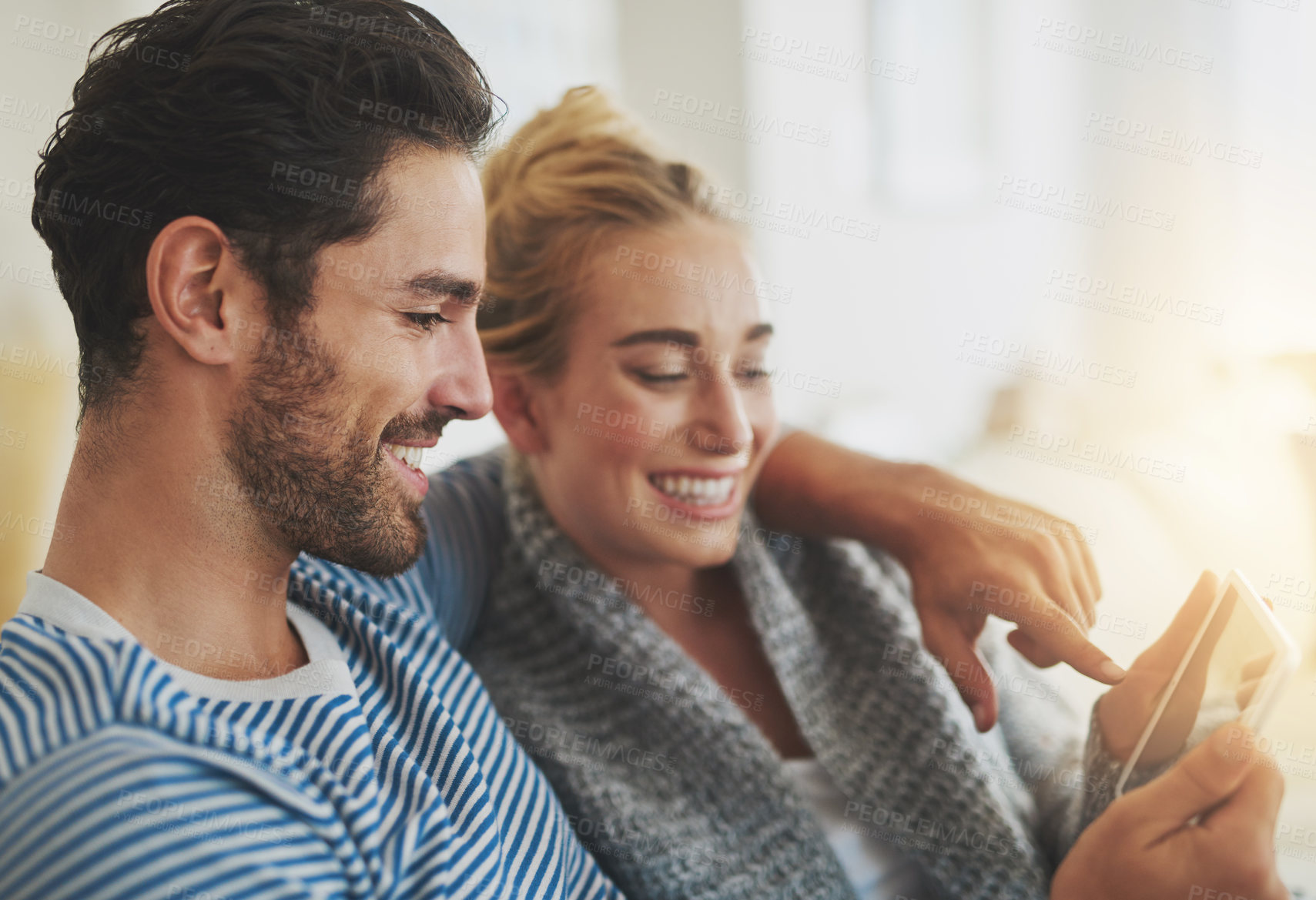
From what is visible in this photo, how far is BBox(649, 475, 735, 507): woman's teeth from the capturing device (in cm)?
97

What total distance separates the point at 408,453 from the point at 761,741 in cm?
46

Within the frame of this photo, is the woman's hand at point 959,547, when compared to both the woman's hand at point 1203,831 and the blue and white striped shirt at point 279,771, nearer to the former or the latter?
the woman's hand at point 1203,831

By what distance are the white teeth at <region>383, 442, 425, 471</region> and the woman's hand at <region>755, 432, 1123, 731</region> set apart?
0.44m

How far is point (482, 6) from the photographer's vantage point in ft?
5.28

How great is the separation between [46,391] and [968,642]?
3.35 ft

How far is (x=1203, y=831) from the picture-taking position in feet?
2.45

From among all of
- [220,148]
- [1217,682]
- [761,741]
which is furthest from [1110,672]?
[220,148]

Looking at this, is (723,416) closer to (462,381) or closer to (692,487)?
(692,487)

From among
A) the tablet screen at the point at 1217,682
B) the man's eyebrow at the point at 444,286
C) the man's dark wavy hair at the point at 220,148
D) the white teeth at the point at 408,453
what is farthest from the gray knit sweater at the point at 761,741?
the man's dark wavy hair at the point at 220,148

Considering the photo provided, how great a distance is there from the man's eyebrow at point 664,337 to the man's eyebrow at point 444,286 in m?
0.20

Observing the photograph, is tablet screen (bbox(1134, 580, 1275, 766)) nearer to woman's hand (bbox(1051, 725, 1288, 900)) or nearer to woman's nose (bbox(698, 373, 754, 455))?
woman's hand (bbox(1051, 725, 1288, 900))

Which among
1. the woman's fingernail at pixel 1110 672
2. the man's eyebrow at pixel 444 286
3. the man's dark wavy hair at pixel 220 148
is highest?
the man's dark wavy hair at pixel 220 148

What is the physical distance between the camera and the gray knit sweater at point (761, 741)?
895 millimetres

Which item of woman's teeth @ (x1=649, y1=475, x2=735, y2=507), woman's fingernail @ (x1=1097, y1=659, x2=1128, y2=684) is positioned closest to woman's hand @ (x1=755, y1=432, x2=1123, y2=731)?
woman's fingernail @ (x1=1097, y1=659, x2=1128, y2=684)
